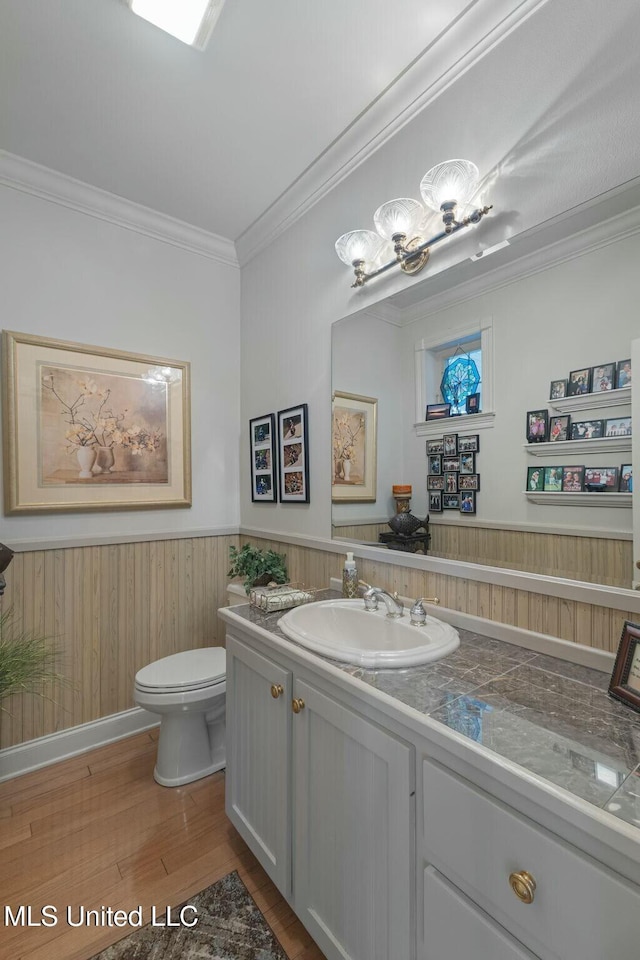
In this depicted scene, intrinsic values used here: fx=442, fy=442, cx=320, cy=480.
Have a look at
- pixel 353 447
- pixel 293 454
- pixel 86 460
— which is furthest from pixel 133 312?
pixel 353 447

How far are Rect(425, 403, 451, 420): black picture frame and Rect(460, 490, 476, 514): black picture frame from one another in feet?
0.87

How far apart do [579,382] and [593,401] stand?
63 mm

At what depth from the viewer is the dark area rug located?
1.22m

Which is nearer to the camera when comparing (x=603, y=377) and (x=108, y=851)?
(x=603, y=377)

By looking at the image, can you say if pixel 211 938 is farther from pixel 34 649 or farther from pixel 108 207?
pixel 108 207

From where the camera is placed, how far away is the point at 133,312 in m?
2.31

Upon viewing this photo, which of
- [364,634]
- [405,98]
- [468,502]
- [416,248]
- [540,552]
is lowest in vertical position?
[364,634]

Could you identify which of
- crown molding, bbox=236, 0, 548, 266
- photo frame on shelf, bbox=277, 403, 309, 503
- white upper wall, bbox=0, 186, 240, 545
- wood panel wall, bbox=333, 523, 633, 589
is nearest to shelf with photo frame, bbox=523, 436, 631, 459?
wood panel wall, bbox=333, 523, 633, 589

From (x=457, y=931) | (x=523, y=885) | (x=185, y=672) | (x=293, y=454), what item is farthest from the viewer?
(x=293, y=454)

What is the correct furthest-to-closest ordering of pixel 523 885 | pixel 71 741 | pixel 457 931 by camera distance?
pixel 71 741 < pixel 457 931 < pixel 523 885

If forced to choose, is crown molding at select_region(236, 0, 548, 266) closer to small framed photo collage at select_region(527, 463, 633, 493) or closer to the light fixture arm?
the light fixture arm

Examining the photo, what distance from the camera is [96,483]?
7.21ft

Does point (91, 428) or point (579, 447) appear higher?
point (91, 428)

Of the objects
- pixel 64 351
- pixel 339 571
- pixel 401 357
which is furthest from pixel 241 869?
pixel 64 351
